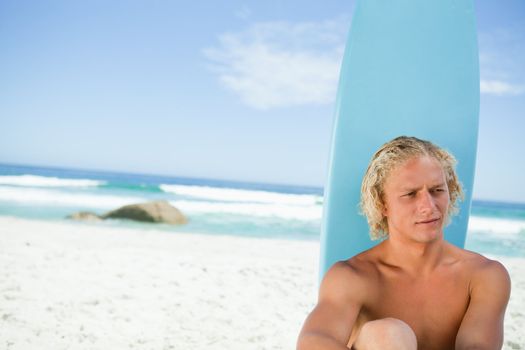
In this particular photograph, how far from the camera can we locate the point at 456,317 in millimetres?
1259

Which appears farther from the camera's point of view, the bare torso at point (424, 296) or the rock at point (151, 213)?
the rock at point (151, 213)

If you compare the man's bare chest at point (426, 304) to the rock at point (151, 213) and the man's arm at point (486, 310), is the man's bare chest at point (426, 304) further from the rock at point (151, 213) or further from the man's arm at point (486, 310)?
the rock at point (151, 213)

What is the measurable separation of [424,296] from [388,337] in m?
0.33

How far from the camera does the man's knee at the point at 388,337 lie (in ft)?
3.27

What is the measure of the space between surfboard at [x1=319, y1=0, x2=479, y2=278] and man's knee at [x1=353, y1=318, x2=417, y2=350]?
0.79 m

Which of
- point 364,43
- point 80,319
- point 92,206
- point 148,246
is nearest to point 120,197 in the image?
point 92,206

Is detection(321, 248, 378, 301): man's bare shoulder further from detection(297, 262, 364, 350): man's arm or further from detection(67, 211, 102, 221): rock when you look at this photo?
detection(67, 211, 102, 221): rock

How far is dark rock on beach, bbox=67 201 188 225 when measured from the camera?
792cm

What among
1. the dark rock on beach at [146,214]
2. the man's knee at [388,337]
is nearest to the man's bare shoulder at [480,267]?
the man's knee at [388,337]

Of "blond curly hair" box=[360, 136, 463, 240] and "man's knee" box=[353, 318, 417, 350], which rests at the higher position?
"blond curly hair" box=[360, 136, 463, 240]

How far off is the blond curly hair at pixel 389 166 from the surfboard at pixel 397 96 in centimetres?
41

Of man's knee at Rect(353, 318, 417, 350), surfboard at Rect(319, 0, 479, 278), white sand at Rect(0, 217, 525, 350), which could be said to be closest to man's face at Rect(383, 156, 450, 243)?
man's knee at Rect(353, 318, 417, 350)

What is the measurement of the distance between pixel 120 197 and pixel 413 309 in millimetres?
12631

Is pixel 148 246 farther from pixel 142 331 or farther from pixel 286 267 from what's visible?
pixel 142 331
